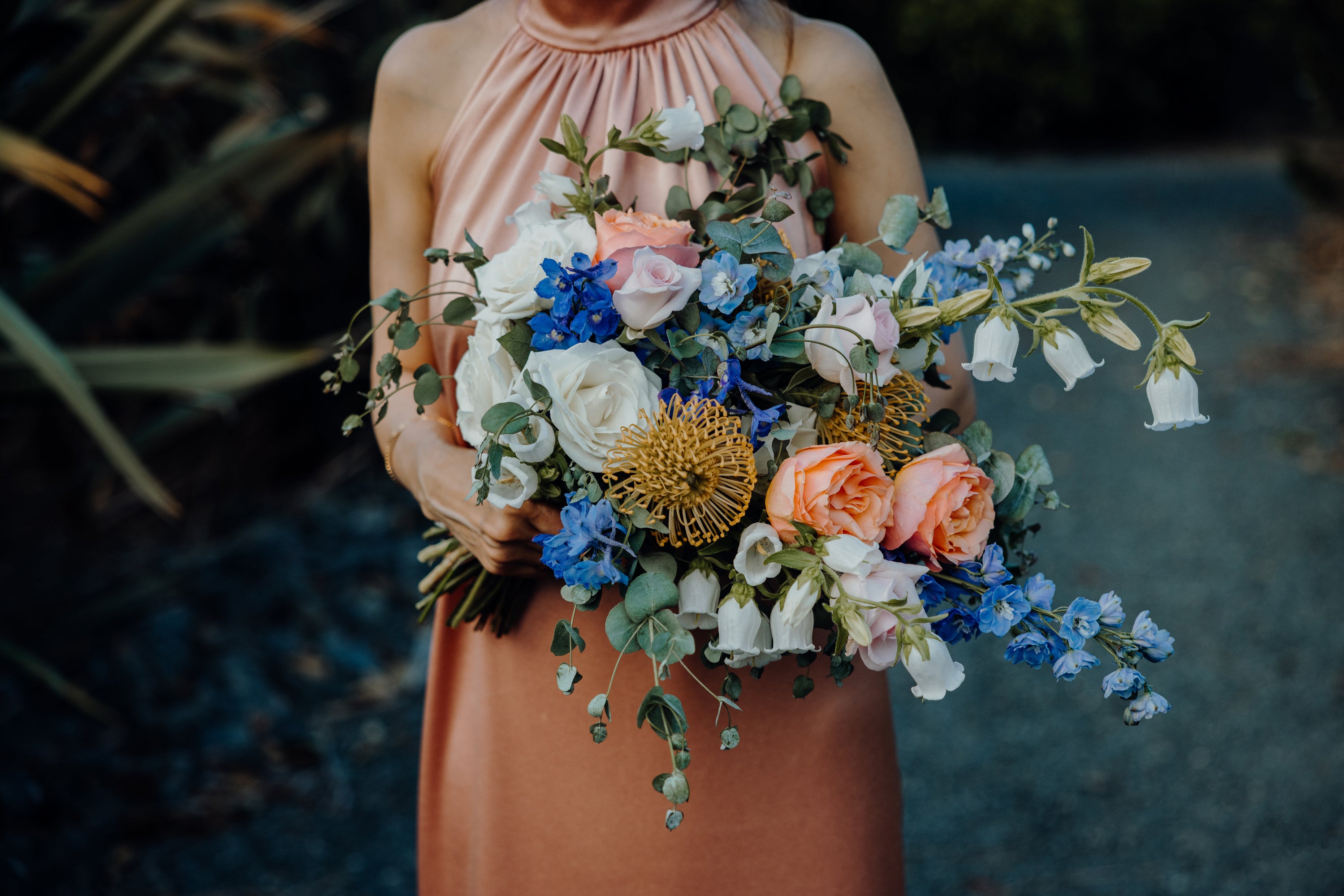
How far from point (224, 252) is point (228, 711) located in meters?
1.81

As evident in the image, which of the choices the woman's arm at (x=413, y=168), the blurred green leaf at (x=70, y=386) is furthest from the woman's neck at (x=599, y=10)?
the blurred green leaf at (x=70, y=386)

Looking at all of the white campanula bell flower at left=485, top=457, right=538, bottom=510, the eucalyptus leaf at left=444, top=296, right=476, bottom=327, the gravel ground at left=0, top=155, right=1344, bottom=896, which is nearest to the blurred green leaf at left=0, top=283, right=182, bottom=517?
the gravel ground at left=0, top=155, right=1344, bottom=896

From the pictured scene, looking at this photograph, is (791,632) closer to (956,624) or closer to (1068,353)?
(956,624)

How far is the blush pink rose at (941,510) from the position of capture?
1.03 metres

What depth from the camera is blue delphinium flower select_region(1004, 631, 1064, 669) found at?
40.4 inches

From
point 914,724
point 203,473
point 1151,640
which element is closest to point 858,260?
point 1151,640

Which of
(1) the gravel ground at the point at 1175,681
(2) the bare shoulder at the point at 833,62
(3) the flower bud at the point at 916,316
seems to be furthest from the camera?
(1) the gravel ground at the point at 1175,681

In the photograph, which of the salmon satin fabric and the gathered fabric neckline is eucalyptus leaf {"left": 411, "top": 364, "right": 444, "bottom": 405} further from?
the gathered fabric neckline

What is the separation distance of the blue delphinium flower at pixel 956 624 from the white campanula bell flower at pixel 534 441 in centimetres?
43

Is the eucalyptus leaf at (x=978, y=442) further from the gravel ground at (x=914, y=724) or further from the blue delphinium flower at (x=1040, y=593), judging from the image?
the gravel ground at (x=914, y=724)

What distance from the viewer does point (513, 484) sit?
1068 millimetres

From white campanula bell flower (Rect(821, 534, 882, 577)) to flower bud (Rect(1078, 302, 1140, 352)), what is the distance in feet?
0.92

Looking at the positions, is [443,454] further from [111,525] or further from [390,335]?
[111,525]

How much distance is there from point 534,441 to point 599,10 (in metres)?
0.66
